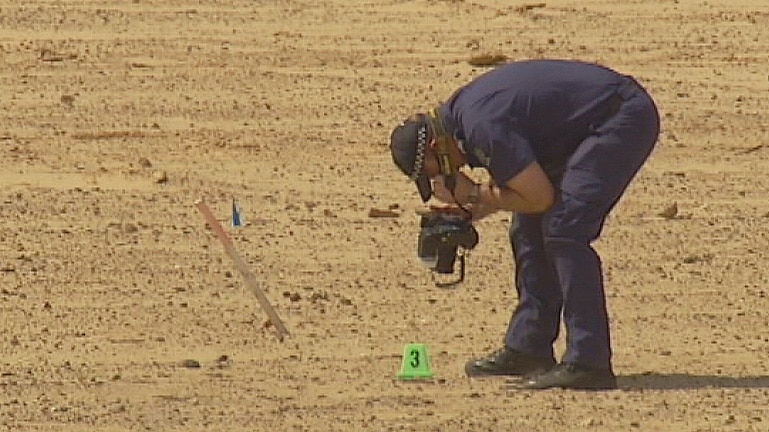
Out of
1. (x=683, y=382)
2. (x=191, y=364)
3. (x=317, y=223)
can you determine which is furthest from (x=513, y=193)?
(x=317, y=223)

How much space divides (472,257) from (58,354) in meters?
2.48

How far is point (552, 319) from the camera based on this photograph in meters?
9.69

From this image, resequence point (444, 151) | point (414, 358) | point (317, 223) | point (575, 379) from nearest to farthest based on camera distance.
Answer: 1. point (444, 151)
2. point (575, 379)
3. point (414, 358)
4. point (317, 223)

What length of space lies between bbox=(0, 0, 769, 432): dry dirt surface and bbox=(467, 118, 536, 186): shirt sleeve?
920 millimetres

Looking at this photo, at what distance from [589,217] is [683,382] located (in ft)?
3.02

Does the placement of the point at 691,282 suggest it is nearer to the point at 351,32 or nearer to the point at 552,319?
the point at 552,319

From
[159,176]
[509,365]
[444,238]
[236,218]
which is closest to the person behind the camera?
[444,238]

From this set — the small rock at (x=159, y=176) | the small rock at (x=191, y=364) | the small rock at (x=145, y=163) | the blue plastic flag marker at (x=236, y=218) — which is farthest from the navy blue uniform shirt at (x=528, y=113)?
the small rock at (x=145, y=163)

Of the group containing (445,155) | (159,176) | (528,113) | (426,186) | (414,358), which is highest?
(528,113)

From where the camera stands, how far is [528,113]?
9219 mm

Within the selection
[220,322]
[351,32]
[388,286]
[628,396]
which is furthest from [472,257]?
[351,32]

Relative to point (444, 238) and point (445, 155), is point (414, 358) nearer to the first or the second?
point (444, 238)

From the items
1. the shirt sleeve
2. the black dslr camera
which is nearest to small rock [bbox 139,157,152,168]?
→ the black dslr camera

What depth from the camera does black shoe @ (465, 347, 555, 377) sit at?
9750 millimetres
